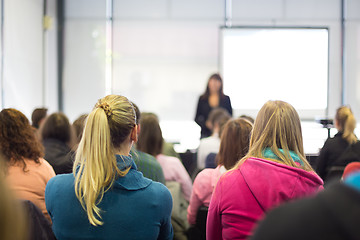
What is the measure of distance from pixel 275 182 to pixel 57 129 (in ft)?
6.51

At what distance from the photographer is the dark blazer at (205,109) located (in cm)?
596

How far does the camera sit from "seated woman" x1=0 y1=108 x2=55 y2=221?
7.86ft

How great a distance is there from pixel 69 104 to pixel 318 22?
14.2ft

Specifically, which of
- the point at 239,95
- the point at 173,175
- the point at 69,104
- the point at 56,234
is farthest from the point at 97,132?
the point at 69,104

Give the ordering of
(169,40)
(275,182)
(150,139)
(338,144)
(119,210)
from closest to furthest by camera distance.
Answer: (119,210), (275,182), (150,139), (338,144), (169,40)

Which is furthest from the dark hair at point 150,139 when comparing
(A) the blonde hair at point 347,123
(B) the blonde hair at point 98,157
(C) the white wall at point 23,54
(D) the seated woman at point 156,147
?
(C) the white wall at point 23,54

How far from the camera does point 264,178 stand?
67.8 inches

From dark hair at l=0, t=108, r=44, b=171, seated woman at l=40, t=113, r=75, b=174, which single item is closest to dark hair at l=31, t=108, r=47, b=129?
seated woman at l=40, t=113, r=75, b=174

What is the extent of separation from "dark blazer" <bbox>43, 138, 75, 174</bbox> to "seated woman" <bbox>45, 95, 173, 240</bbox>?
1.36m

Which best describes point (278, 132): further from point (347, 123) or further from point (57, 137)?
point (347, 123)

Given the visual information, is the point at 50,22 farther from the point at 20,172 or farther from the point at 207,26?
the point at 20,172

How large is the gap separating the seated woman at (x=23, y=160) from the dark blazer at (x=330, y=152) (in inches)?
→ 92.2

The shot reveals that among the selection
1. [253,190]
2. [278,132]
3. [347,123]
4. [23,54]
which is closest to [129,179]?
[253,190]

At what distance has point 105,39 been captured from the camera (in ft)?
24.5
